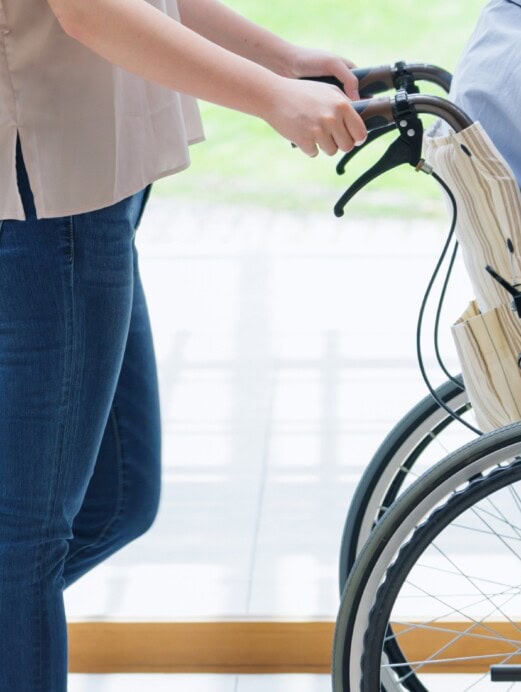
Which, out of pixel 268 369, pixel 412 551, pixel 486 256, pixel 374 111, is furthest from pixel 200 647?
pixel 268 369

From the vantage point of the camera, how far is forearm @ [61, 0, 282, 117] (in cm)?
100

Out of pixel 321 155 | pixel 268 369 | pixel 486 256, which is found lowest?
pixel 321 155

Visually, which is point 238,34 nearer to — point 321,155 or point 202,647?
point 202,647

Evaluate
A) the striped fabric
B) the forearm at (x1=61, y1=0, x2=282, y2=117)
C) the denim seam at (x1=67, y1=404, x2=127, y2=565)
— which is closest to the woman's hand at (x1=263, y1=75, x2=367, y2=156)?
the forearm at (x1=61, y1=0, x2=282, y2=117)

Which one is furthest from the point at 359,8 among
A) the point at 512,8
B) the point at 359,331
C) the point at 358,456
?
the point at 512,8

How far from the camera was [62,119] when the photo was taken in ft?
3.57

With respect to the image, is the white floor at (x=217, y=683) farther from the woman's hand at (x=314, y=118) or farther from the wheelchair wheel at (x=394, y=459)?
the woman's hand at (x=314, y=118)

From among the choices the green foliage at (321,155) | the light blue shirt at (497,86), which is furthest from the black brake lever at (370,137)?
the green foliage at (321,155)

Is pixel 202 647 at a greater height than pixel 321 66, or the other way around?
pixel 321 66

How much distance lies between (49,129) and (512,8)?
528mm

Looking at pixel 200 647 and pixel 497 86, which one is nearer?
pixel 497 86

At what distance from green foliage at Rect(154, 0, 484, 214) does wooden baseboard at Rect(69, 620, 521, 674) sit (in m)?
2.81

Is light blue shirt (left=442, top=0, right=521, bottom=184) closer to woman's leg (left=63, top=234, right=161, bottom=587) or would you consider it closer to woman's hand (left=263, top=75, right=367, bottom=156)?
woman's hand (left=263, top=75, right=367, bottom=156)

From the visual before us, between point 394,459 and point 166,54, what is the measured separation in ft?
2.16
